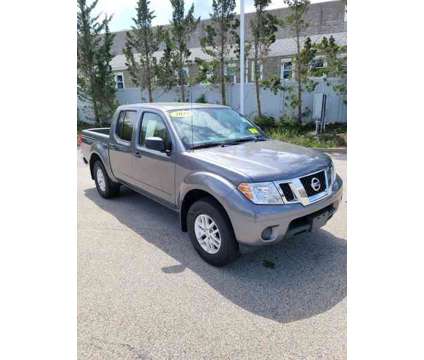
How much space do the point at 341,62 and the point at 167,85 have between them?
24.3 feet

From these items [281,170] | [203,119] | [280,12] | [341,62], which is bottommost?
[281,170]

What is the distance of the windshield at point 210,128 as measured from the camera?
3490 millimetres

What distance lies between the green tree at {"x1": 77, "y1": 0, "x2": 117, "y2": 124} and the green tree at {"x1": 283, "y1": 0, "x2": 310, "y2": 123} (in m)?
8.82

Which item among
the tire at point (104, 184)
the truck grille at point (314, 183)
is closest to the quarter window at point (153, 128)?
the tire at point (104, 184)

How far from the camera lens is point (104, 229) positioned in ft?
13.3

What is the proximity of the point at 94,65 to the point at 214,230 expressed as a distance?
15710 mm

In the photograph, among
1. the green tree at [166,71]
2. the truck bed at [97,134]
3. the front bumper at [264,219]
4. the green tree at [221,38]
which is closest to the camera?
the front bumper at [264,219]

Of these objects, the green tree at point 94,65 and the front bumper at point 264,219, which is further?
the green tree at point 94,65

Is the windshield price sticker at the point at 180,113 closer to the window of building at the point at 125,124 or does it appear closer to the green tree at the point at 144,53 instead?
the window of building at the point at 125,124

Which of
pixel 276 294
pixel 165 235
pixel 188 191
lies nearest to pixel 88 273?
pixel 165 235

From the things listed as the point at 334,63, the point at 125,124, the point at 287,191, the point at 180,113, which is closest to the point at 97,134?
the point at 125,124

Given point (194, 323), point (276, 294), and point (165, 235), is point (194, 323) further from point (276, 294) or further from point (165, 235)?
point (165, 235)

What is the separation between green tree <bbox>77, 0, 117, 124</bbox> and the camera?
605 inches

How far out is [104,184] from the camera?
5.21 m
